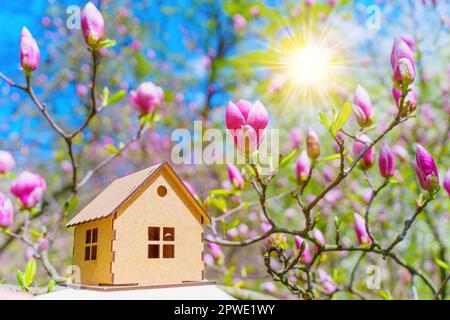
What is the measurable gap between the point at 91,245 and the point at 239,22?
3588 mm

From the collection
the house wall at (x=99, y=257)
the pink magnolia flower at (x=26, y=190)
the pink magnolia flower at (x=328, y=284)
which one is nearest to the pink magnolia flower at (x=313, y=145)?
the house wall at (x=99, y=257)

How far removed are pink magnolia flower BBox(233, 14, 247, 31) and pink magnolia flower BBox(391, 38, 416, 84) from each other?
3369 millimetres

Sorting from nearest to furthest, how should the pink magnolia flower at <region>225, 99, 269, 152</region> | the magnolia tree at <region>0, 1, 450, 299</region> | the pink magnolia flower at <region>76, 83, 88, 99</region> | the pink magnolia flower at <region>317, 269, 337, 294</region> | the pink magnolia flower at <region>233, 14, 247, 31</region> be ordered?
the pink magnolia flower at <region>225, 99, 269, 152</region>
the magnolia tree at <region>0, 1, 450, 299</region>
the pink magnolia flower at <region>317, 269, 337, 294</region>
the pink magnolia flower at <region>76, 83, 88, 99</region>
the pink magnolia flower at <region>233, 14, 247, 31</region>

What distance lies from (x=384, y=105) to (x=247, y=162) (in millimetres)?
2092

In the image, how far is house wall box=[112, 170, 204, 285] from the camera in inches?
21.6

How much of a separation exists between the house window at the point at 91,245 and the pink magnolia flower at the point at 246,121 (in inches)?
→ 9.5

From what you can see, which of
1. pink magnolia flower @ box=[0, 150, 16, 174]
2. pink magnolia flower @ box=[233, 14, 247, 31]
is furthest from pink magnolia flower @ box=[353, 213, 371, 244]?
pink magnolia flower @ box=[233, 14, 247, 31]

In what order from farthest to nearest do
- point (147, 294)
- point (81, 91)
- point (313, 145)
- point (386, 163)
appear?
point (81, 91) → point (386, 163) → point (313, 145) → point (147, 294)

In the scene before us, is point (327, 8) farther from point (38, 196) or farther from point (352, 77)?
point (38, 196)

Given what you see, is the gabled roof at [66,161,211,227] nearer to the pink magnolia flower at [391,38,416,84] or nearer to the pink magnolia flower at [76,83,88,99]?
the pink magnolia flower at [391,38,416,84]

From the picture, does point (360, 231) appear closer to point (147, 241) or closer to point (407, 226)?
point (407, 226)

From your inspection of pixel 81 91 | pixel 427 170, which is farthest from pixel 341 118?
pixel 81 91

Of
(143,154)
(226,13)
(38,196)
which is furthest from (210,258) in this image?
(226,13)

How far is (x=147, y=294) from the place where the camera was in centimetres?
54
